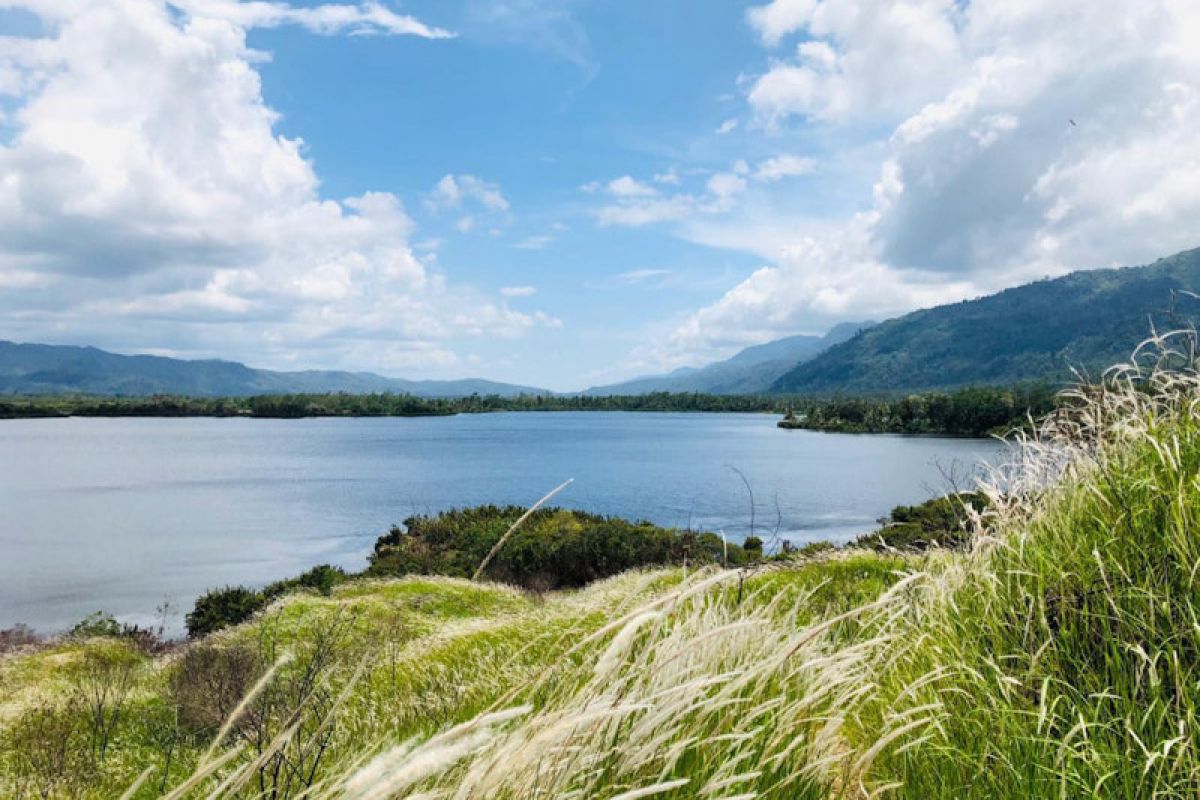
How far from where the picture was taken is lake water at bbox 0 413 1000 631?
38469mm

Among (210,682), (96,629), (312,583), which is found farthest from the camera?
(312,583)

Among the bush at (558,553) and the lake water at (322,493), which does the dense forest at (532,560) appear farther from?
the lake water at (322,493)

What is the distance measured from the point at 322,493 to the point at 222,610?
47.3 m

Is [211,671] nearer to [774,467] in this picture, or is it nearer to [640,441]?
[774,467]

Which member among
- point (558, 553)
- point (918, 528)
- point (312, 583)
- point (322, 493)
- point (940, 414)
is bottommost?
point (322, 493)

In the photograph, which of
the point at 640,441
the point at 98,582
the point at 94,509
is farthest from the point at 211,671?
the point at 640,441

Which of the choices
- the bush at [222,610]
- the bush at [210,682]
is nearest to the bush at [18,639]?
the bush at [222,610]

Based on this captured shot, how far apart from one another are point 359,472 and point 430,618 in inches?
2853

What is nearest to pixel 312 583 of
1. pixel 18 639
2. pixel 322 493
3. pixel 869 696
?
pixel 18 639

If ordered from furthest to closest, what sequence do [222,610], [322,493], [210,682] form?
1. [322,493]
2. [222,610]
3. [210,682]

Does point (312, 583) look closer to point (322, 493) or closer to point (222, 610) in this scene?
point (222, 610)

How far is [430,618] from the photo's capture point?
17.7 metres

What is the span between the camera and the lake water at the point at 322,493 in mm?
38469

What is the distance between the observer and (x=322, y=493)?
69.2 meters
